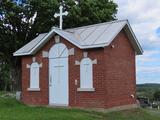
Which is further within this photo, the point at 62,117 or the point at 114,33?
the point at 114,33

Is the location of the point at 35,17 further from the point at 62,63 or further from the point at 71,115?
the point at 71,115

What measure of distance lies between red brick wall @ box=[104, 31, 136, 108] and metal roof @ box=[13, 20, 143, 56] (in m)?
0.43

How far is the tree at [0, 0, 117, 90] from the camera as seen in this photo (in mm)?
36750

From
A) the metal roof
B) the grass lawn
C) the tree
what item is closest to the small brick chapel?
the metal roof

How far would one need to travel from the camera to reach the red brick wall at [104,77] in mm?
20641

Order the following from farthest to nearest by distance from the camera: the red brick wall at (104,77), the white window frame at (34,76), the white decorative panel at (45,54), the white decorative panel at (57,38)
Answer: the white window frame at (34,76), the white decorative panel at (45,54), the white decorative panel at (57,38), the red brick wall at (104,77)

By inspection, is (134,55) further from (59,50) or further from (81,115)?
(81,115)

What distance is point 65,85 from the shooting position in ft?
72.7

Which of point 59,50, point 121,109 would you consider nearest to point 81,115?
point 121,109

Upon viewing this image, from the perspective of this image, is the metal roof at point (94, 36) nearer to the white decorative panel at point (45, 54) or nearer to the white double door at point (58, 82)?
the white decorative panel at point (45, 54)

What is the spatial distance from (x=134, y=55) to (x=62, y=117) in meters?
7.70

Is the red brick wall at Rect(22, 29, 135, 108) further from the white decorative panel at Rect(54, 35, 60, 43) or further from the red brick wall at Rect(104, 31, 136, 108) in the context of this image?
the white decorative panel at Rect(54, 35, 60, 43)

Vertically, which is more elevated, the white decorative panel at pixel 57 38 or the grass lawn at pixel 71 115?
the white decorative panel at pixel 57 38

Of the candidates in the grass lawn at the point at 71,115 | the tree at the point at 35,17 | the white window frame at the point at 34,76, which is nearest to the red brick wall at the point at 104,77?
the white window frame at the point at 34,76
